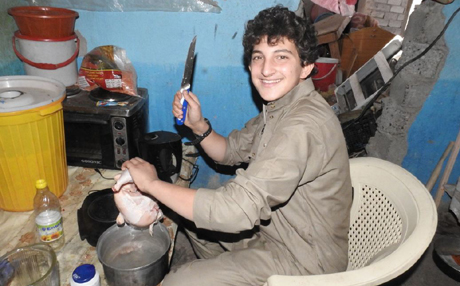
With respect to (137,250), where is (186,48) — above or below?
above

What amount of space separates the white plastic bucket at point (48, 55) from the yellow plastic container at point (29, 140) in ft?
1.19

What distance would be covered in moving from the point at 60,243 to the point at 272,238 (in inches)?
32.1

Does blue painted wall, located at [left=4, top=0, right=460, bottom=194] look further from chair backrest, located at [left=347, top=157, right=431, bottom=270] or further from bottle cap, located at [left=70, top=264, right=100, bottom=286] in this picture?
bottle cap, located at [left=70, top=264, right=100, bottom=286]

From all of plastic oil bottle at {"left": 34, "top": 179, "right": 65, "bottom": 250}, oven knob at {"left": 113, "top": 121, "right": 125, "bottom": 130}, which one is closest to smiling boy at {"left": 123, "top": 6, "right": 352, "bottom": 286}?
plastic oil bottle at {"left": 34, "top": 179, "right": 65, "bottom": 250}

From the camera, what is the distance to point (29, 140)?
1395mm

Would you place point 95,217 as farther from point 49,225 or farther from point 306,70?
point 306,70

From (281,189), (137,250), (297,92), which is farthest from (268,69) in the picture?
(137,250)

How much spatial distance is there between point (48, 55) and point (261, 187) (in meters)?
1.49

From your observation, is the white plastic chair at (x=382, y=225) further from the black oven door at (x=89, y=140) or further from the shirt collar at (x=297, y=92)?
the black oven door at (x=89, y=140)

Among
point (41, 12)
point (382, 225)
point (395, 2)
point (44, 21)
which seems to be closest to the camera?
point (382, 225)

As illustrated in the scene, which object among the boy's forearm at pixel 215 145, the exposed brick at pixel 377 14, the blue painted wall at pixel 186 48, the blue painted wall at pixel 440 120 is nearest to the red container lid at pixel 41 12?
the blue painted wall at pixel 186 48

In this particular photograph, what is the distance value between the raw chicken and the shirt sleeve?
0.79 ft

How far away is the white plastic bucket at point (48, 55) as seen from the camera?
74.2 inches

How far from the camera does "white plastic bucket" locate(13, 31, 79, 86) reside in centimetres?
188
